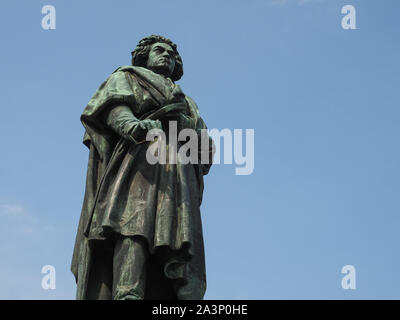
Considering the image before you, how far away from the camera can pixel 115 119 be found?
15.8 metres

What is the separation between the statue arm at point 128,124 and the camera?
15398 millimetres

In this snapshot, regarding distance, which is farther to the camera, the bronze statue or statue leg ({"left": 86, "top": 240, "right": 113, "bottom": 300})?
statue leg ({"left": 86, "top": 240, "right": 113, "bottom": 300})

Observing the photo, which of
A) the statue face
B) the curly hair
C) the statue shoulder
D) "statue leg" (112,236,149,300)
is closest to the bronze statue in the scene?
"statue leg" (112,236,149,300)

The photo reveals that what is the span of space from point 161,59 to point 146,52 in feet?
1.33

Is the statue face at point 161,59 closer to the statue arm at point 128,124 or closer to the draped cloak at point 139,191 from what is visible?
the draped cloak at point 139,191

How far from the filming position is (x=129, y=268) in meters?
14.6

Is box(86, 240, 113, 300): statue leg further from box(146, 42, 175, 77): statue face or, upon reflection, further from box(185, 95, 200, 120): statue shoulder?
box(146, 42, 175, 77): statue face

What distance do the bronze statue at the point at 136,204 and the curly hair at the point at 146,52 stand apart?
0.82m

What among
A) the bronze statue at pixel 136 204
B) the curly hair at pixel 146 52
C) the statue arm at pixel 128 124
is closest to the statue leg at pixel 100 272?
the bronze statue at pixel 136 204

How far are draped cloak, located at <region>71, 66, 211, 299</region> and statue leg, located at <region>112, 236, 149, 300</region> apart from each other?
0.14 meters

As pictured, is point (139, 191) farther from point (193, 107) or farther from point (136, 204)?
point (193, 107)

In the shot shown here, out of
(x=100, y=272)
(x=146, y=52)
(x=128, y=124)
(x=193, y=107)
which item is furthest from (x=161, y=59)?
(x=100, y=272)

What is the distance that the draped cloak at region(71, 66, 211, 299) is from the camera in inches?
587
